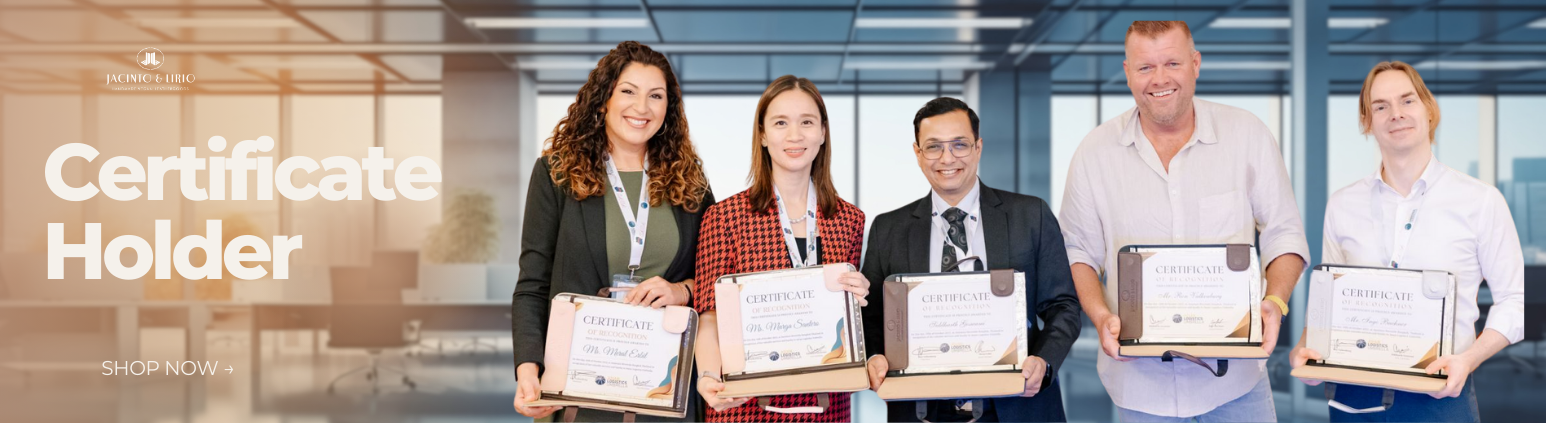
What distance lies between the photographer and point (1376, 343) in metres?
2.19

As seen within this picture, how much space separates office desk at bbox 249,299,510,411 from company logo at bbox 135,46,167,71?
7.15 ft

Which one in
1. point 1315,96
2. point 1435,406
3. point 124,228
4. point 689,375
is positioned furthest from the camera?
point 124,228

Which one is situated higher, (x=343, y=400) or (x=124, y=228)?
(x=124, y=228)

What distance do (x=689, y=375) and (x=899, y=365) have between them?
18.6 inches

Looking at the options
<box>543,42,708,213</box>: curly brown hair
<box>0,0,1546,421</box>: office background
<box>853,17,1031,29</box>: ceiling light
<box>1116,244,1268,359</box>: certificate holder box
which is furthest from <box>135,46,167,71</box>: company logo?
<box>1116,244,1268,359</box>: certificate holder box

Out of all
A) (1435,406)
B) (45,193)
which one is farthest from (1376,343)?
(45,193)

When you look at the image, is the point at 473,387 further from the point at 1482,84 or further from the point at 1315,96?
the point at 1482,84

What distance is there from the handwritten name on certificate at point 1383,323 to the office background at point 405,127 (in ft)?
14.7

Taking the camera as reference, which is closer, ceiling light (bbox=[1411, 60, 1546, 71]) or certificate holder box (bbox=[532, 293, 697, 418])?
certificate holder box (bbox=[532, 293, 697, 418])

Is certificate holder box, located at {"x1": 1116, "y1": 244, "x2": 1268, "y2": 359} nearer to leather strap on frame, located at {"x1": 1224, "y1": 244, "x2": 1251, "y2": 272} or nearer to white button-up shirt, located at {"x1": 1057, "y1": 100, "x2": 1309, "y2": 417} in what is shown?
leather strap on frame, located at {"x1": 1224, "y1": 244, "x2": 1251, "y2": 272}

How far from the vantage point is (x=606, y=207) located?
7.64 ft

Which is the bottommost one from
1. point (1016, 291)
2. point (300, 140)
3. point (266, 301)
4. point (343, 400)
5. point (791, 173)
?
point (343, 400)

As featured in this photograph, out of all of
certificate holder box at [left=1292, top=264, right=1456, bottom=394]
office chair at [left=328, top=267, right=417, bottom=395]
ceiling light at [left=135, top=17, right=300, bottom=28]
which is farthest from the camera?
office chair at [left=328, top=267, right=417, bottom=395]

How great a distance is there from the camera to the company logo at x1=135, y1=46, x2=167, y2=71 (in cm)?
763
